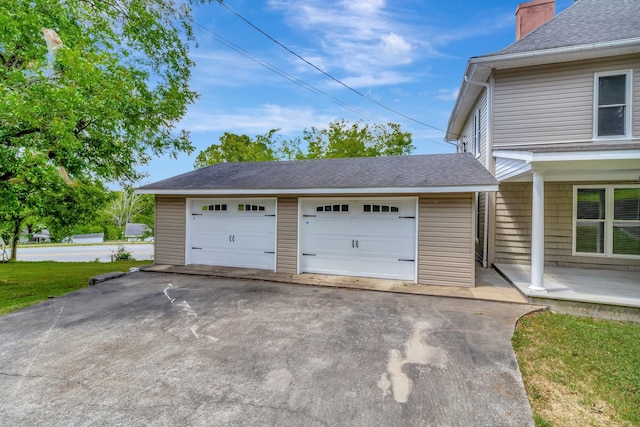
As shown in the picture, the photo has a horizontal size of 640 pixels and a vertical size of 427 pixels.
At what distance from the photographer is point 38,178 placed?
6484 millimetres

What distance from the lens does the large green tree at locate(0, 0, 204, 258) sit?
5723 millimetres

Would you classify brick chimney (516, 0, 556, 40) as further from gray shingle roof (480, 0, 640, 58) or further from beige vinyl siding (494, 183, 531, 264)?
beige vinyl siding (494, 183, 531, 264)

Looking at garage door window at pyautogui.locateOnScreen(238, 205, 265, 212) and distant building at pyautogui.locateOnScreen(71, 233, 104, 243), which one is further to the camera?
distant building at pyautogui.locateOnScreen(71, 233, 104, 243)

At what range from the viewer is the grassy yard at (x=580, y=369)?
8.44ft

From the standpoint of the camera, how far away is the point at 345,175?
7.50m

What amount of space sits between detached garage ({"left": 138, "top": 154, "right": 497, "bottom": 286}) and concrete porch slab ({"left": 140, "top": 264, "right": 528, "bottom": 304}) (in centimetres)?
25

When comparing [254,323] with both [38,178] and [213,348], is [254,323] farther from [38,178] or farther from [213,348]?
[38,178]

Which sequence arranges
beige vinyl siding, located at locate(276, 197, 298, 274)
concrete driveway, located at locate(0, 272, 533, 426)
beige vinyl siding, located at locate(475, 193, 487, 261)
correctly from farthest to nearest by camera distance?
beige vinyl siding, located at locate(475, 193, 487, 261) → beige vinyl siding, located at locate(276, 197, 298, 274) → concrete driveway, located at locate(0, 272, 533, 426)

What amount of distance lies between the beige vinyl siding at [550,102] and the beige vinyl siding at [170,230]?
341 inches

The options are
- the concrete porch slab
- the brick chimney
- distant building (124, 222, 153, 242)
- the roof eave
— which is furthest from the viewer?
distant building (124, 222, 153, 242)

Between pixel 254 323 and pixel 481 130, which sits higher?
pixel 481 130

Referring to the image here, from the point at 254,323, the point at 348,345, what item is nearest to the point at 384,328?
the point at 348,345

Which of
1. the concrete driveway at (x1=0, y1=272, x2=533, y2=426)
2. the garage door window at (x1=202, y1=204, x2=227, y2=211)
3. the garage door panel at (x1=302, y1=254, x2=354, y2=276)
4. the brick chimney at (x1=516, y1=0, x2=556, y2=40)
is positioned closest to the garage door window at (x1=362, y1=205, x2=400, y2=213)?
the garage door panel at (x1=302, y1=254, x2=354, y2=276)

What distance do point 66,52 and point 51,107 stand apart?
107cm
